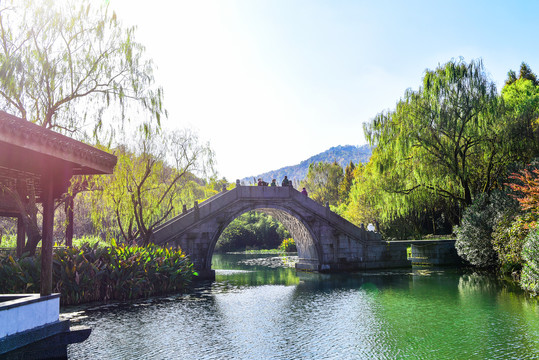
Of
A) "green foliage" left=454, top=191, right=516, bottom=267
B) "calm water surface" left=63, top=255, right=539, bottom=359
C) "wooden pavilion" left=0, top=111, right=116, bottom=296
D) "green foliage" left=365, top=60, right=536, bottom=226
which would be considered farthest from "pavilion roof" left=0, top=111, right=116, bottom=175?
"green foliage" left=365, top=60, right=536, bottom=226

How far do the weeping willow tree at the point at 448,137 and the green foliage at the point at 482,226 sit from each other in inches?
77.7

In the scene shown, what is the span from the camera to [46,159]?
753 cm

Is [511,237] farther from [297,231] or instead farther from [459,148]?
[297,231]

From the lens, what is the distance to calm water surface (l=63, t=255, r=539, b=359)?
336 inches

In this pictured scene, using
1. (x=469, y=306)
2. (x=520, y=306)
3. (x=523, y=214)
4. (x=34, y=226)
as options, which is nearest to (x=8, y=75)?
(x=34, y=226)

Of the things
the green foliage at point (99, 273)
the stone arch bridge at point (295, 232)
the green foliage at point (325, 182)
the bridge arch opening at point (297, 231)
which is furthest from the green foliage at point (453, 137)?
the green foliage at point (325, 182)

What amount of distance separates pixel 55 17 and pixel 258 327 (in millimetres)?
11045

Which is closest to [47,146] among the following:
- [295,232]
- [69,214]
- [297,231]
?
[69,214]

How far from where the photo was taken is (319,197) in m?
61.6

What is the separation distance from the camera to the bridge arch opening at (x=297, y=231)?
77.2 ft

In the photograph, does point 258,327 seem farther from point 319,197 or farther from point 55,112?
point 319,197

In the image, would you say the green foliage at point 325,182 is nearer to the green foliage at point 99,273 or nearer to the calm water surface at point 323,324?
the calm water surface at point 323,324

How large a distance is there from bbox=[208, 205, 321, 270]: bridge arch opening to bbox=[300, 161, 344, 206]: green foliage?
106ft

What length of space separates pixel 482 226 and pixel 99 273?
17.0 metres
